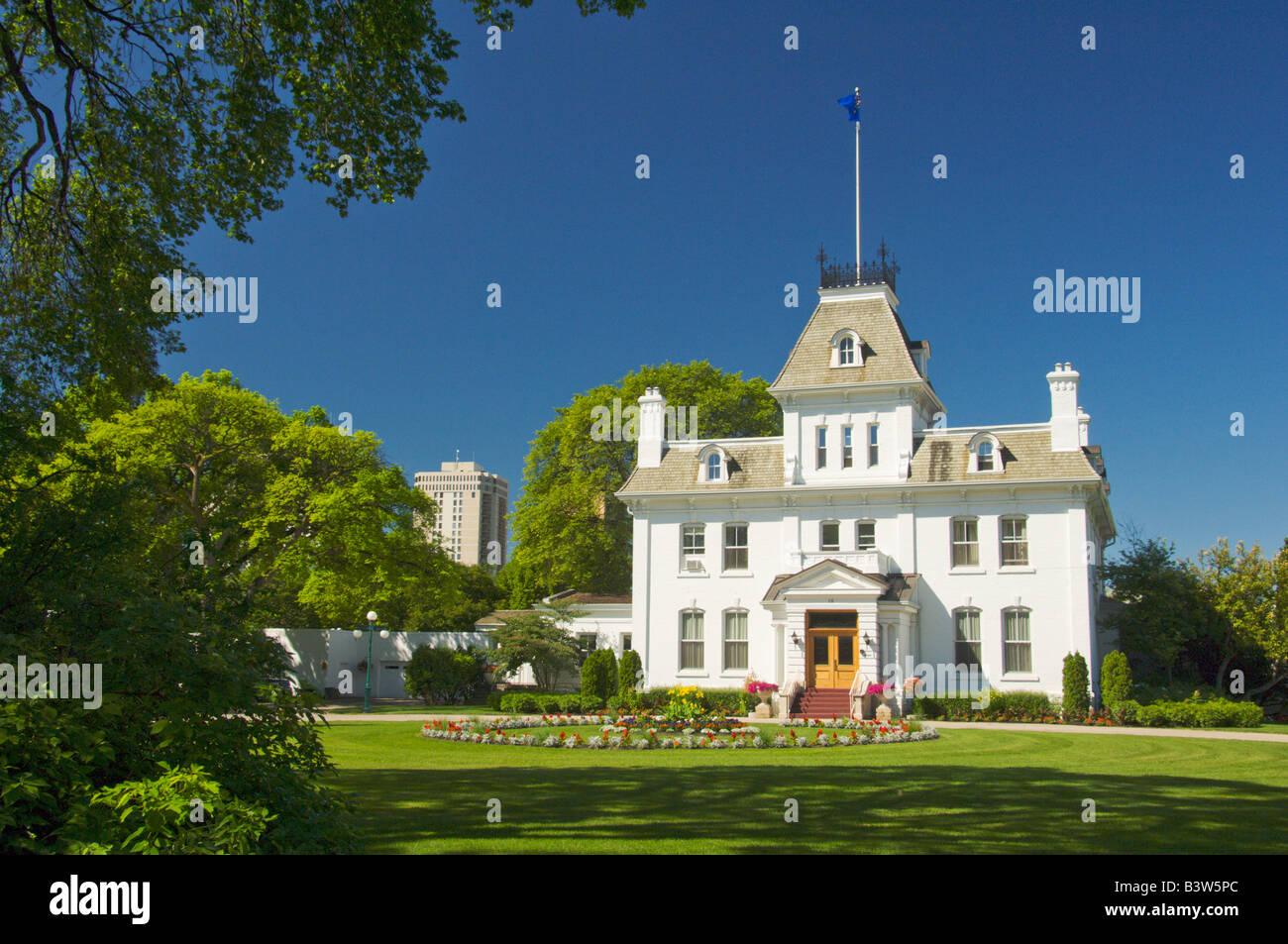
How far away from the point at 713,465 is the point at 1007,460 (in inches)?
394

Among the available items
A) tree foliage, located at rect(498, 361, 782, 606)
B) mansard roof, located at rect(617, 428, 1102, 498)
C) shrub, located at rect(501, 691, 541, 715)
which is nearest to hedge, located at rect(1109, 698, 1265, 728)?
mansard roof, located at rect(617, 428, 1102, 498)

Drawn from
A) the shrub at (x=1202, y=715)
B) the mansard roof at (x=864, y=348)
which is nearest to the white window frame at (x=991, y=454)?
the mansard roof at (x=864, y=348)

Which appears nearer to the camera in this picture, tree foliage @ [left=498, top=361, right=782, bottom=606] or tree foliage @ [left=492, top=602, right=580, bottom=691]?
tree foliage @ [left=492, top=602, right=580, bottom=691]

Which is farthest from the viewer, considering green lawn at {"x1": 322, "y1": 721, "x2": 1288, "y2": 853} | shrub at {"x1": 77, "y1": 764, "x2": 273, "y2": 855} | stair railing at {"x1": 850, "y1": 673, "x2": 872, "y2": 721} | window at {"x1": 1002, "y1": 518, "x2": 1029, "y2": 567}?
window at {"x1": 1002, "y1": 518, "x2": 1029, "y2": 567}

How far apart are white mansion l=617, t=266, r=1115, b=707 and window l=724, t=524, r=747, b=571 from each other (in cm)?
5

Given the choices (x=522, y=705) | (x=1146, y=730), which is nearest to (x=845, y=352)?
(x=1146, y=730)

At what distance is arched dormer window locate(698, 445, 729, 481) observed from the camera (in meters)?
34.5

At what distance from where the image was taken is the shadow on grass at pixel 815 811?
27.5ft

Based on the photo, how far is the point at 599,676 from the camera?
3244cm

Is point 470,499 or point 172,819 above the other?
point 470,499

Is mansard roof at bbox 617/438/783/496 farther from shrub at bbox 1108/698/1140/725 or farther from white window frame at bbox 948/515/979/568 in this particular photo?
shrub at bbox 1108/698/1140/725

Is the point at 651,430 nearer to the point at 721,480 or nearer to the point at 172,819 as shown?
the point at 721,480

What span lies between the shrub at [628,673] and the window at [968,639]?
10635 millimetres
